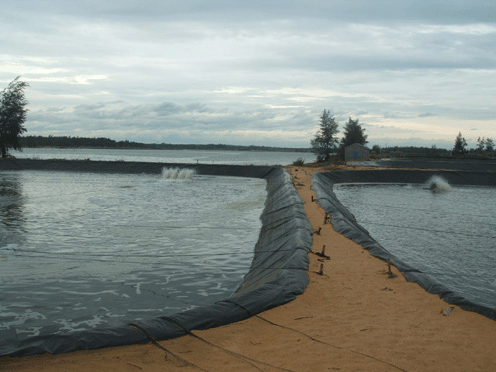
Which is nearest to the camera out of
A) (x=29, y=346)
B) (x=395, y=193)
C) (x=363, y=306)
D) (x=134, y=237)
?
(x=29, y=346)

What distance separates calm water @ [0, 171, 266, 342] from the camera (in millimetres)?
8633

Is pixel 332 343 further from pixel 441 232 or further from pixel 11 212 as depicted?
pixel 11 212

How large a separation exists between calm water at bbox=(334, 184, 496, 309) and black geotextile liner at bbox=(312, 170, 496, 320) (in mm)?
1364

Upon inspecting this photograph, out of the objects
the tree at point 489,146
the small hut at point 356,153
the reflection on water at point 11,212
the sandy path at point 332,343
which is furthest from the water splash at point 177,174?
the tree at point 489,146

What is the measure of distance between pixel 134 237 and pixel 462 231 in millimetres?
13625

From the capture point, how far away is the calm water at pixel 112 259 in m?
8.63

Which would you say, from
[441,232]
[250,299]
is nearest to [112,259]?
[250,299]

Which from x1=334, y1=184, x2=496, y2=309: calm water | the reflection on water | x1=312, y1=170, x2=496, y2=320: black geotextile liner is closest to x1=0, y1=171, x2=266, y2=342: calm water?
the reflection on water

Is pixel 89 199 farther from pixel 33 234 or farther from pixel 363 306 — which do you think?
pixel 363 306

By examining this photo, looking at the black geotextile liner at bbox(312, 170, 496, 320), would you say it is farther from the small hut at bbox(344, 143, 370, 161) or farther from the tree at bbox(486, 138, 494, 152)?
the tree at bbox(486, 138, 494, 152)

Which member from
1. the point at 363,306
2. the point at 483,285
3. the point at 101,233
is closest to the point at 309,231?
the point at 483,285

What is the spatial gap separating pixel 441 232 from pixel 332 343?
44.0 feet

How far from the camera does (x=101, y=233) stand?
15.7 meters

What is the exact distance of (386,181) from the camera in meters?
43.3
